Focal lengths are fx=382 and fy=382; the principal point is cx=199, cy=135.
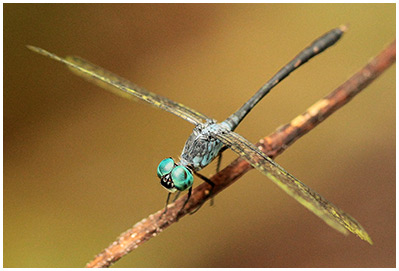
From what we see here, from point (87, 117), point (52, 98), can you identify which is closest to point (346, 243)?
point (87, 117)

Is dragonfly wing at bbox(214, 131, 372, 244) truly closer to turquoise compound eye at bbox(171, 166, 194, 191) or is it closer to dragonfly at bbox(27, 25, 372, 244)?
dragonfly at bbox(27, 25, 372, 244)

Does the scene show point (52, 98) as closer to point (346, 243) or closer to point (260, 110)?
point (260, 110)

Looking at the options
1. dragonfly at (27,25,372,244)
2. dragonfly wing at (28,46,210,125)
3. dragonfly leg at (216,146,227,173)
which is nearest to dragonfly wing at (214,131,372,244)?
dragonfly at (27,25,372,244)

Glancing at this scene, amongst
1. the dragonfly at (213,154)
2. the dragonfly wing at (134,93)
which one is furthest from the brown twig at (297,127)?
the dragonfly wing at (134,93)

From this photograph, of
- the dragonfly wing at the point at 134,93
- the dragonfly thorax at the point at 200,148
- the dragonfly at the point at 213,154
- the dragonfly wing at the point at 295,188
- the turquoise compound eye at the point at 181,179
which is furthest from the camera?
the dragonfly wing at the point at 134,93

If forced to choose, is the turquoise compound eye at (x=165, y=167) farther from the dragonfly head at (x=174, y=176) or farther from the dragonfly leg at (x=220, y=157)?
the dragonfly leg at (x=220, y=157)

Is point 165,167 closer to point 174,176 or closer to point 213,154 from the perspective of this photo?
point 174,176

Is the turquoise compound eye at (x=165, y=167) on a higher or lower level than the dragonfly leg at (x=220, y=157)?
lower
